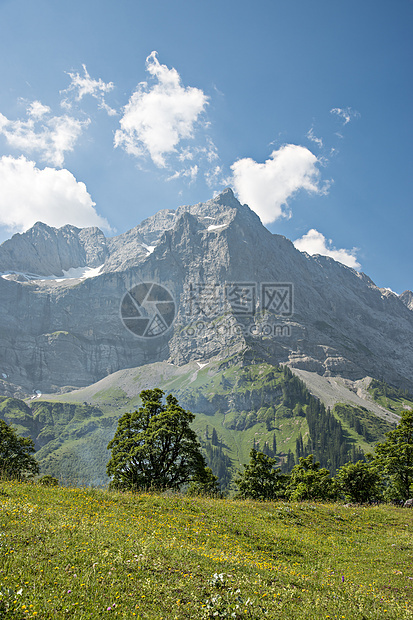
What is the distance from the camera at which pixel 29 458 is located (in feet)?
180

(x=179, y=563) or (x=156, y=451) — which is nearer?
(x=179, y=563)

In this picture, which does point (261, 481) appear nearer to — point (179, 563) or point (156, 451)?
point (156, 451)

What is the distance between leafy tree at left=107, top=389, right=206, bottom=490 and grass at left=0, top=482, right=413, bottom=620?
12429 mm

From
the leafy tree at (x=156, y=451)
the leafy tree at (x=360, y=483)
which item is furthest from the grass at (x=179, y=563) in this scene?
the leafy tree at (x=360, y=483)

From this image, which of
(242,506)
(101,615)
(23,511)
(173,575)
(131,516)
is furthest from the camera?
(242,506)

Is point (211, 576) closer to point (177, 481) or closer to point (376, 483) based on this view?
point (177, 481)

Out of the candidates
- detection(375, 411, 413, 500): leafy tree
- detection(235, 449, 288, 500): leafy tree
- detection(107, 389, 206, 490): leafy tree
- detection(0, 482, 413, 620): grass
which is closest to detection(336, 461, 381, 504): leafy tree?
detection(375, 411, 413, 500): leafy tree

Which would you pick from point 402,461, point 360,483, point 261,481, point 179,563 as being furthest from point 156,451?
point 402,461

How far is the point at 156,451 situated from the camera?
31.7 meters

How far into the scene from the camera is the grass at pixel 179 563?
747cm

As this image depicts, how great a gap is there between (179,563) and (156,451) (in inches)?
903

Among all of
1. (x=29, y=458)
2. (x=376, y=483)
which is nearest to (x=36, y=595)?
(x=376, y=483)

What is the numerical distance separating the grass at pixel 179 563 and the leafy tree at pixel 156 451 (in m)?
12.4

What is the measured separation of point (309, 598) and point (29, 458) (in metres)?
58.6
